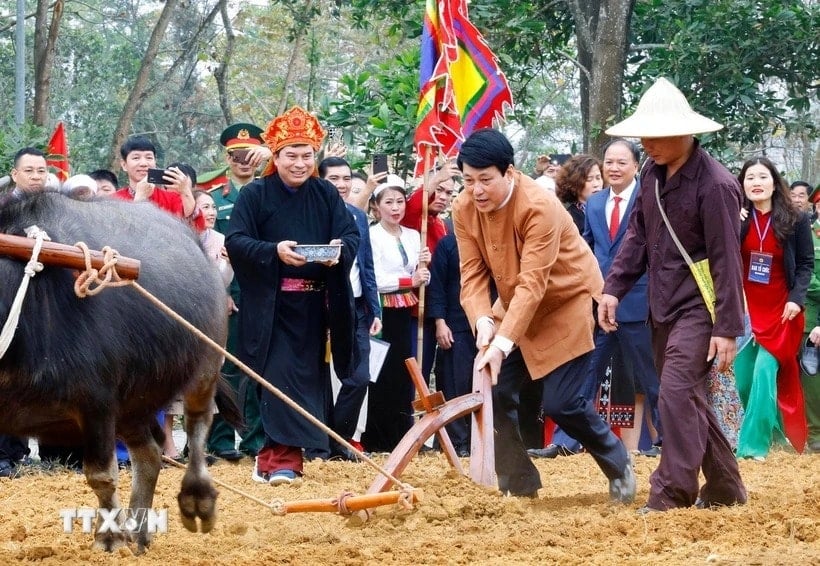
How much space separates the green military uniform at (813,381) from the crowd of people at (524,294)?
19 millimetres

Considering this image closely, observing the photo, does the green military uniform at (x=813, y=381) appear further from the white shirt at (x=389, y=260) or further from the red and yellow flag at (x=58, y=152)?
the red and yellow flag at (x=58, y=152)

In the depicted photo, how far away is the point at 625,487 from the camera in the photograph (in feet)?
23.1

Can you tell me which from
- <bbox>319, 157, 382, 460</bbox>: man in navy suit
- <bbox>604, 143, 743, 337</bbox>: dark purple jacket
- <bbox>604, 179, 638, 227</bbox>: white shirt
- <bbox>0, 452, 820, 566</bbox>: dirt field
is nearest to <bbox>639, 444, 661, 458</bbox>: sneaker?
<bbox>604, 179, 638, 227</bbox>: white shirt

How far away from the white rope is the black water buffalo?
13cm

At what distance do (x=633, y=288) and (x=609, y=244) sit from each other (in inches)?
15.3

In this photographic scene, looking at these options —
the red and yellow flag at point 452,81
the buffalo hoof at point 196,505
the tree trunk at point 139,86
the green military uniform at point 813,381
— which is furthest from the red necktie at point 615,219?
the tree trunk at point 139,86

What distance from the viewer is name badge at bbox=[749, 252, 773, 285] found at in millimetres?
9844

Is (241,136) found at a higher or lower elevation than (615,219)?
higher

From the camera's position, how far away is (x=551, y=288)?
686 centimetres

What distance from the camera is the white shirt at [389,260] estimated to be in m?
9.91

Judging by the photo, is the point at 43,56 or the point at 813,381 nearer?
the point at 813,381

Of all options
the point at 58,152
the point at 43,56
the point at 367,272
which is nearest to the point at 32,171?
the point at 58,152

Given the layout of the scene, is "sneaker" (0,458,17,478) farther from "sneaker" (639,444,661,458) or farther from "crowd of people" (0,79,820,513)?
"sneaker" (639,444,661,458)

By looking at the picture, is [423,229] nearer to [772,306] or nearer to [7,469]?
[772,306]
